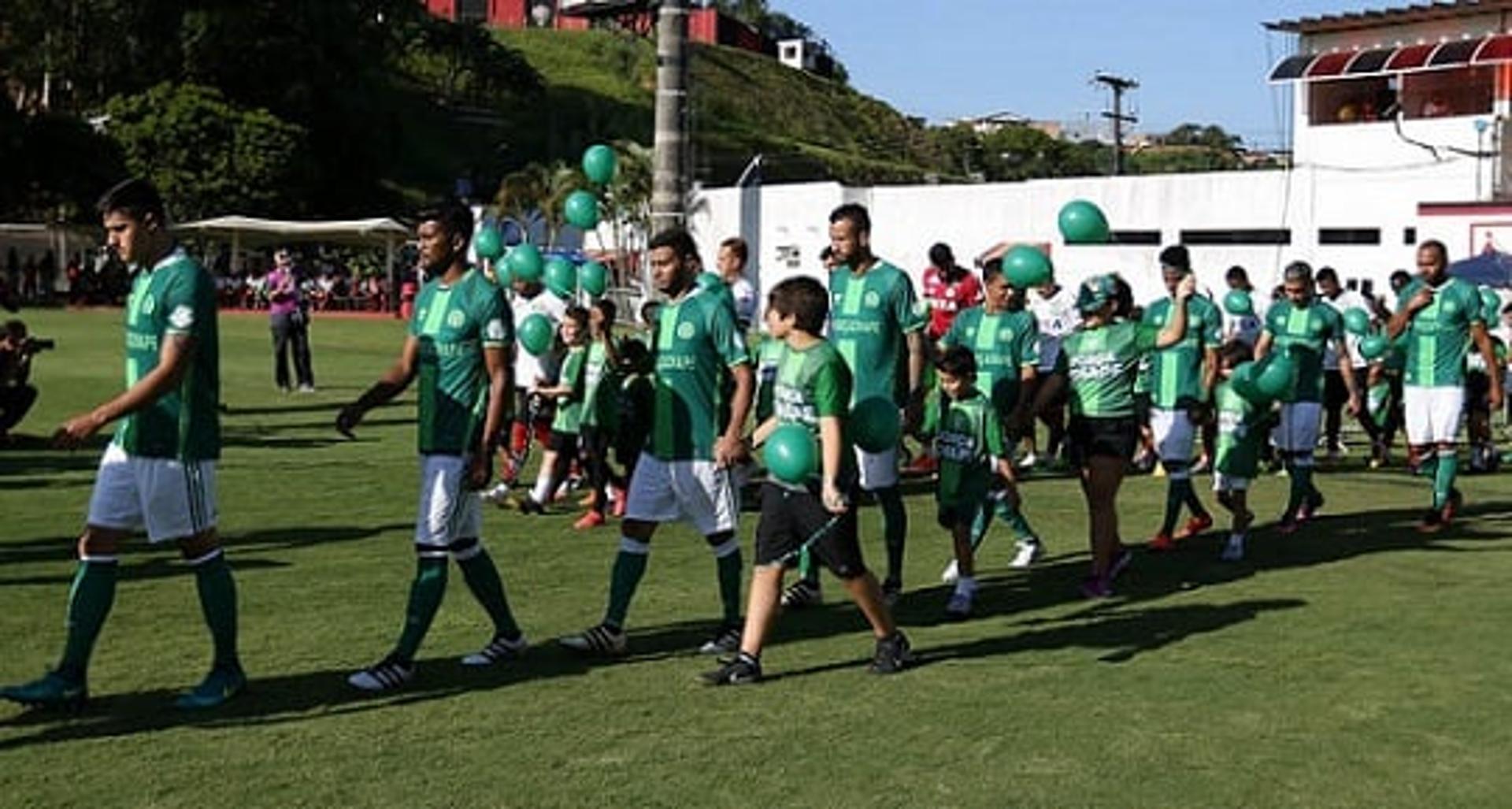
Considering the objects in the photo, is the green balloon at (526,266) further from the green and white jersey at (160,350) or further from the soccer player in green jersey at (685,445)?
the green and white jersey at (160,350)

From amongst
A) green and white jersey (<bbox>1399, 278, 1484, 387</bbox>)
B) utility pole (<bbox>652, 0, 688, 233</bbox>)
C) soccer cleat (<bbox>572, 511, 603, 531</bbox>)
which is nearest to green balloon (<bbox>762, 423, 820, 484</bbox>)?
soccer cleat (<bbox>572, 511, 603, 531</bbox>)

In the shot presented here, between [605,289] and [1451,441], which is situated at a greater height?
[605,289]

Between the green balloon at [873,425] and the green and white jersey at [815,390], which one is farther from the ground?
the green and white jersey at [815,390]

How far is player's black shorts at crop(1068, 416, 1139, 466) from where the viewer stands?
9.51m

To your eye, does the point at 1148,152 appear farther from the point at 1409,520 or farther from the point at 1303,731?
the point at 1303,731

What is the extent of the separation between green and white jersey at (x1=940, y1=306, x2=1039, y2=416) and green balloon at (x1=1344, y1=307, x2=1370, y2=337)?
6598mm

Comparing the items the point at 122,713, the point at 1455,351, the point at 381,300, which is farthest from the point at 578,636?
the point at 381,300

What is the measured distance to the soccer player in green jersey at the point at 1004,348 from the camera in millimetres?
10578

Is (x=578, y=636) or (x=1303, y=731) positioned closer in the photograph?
(x=1303, y=731)

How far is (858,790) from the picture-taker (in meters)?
5.87

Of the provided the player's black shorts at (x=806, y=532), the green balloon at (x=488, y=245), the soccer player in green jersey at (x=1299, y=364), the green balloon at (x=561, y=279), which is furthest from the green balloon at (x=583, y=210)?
the player's black shorts at (x=806, y=532)

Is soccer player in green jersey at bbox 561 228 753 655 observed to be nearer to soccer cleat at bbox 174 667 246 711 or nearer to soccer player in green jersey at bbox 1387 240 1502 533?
soccer cleat at bbox 174 667 246 711

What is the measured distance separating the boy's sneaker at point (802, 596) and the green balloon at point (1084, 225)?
2.62m

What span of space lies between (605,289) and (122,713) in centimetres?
710
